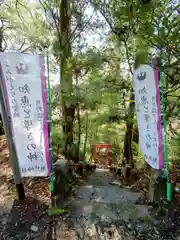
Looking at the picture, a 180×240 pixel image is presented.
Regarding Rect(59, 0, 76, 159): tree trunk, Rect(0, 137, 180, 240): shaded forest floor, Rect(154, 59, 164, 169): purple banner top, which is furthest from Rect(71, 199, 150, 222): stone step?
Rect(59, 0, 76, 159): tree trunk

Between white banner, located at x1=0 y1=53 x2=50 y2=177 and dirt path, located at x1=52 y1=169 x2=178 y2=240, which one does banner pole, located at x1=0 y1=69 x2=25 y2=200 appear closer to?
white banner, located at x1=0 y1=53 x2=50 y2=177

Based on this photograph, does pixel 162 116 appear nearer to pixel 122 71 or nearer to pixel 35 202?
pixel 122 71

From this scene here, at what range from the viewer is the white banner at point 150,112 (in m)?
1.90

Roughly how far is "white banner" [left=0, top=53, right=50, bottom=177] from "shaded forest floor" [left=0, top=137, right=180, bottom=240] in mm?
557

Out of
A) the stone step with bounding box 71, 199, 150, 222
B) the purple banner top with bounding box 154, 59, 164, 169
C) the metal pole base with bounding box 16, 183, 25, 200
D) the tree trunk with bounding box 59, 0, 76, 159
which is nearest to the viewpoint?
the purple banner top with bounding box 154, 59, 164, 169

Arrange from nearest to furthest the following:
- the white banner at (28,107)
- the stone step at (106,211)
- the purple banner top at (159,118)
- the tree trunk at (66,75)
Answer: the purple banner top at (159,118)
the white banner at (28,107)
the stone step at (106,211)
the tree trunk at (66,75)

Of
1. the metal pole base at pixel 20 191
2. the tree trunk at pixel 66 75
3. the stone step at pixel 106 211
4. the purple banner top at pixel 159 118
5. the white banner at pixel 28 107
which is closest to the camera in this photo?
the purple banner top at pixel 159 118

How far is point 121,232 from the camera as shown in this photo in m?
1.97

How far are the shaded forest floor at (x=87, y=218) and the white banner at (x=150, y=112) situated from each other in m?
0.72

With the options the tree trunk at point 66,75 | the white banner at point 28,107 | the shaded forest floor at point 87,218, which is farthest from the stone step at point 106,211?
the tree trunk at point 66,75

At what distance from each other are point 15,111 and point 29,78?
432mm

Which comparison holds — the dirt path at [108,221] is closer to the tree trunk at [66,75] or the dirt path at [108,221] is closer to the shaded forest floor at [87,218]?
the shaded forest floor at [87,218]

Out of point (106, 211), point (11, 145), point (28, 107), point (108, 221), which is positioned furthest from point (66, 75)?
point (108, 221)

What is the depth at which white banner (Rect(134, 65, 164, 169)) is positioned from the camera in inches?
75.0
